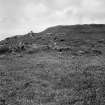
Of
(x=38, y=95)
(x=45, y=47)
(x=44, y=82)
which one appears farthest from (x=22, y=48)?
(x=38, y=95)

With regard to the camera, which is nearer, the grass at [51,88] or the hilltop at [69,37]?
the grass at [51,88]

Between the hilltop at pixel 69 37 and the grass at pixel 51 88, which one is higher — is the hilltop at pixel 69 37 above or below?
above

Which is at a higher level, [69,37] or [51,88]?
[69,37]

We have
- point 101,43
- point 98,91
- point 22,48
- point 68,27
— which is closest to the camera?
point 98,91

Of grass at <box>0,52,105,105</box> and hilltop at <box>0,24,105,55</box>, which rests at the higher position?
hilltop at <box>0,24,105,55</box>

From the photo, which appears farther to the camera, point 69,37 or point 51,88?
point 69,37

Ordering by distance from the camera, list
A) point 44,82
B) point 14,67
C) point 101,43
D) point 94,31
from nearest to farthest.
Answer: point 44,82
point 14,67
point 101,43
point 94,31

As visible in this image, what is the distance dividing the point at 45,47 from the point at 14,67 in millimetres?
13659

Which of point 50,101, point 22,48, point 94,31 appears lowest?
point 50,101

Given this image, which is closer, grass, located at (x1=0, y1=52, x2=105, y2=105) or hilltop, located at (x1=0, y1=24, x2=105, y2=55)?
grass, located at (x1=0, y1=52, x2=105, y2=105)

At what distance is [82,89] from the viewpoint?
12.4 meters

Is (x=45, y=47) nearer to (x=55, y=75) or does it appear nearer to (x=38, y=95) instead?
(x=55, y=75)

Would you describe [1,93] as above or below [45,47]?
below

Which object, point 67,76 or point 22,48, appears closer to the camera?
point 67,76
